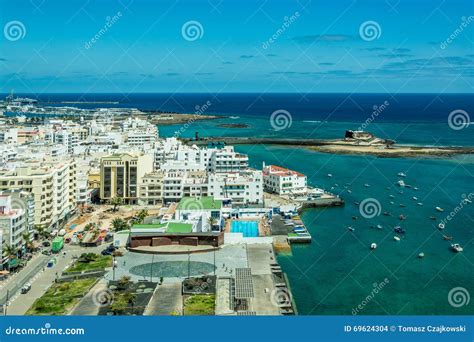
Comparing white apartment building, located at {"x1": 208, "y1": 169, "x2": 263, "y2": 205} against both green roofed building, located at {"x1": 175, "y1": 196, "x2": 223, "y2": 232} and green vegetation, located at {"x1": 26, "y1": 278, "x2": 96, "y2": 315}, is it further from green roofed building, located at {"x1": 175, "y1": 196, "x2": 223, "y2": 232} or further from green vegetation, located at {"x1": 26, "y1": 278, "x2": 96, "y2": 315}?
green vegetation, located at {"x1": 26, "y1": 278, "x2": 96, "y2": 315}

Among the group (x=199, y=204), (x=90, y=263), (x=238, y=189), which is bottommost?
(x=90, y=263)

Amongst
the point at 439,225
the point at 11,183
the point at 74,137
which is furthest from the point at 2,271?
the point at 74,137

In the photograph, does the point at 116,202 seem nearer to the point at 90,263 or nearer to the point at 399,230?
the point at 90,263

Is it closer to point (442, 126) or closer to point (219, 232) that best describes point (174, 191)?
point (219, 232)

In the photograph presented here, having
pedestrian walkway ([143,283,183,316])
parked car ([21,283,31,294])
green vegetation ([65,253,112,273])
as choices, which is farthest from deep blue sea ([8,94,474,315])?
parked car ([21,283,31,294])

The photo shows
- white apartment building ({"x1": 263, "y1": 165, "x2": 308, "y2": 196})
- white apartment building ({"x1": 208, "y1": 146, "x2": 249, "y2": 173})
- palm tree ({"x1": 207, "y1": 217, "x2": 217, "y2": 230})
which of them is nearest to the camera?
palm tree ({"x1": 207, "y1": 217, "x2": 217, "y2": 230})

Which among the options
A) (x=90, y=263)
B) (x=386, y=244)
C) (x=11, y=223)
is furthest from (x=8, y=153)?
(x=386, y=244)
